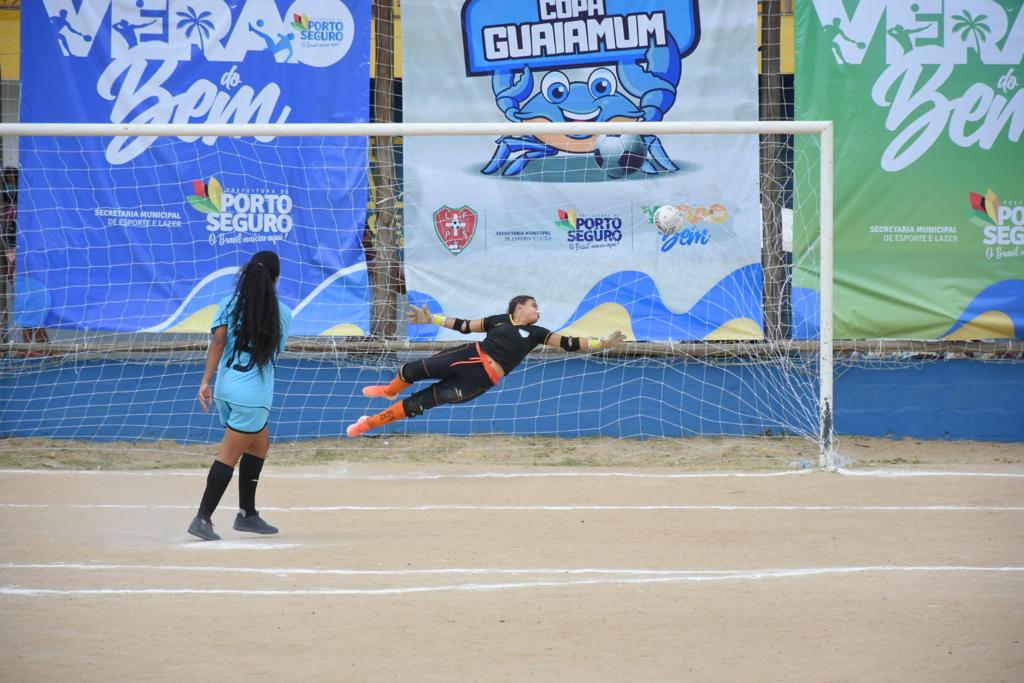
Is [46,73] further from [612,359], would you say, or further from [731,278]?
[731,278]

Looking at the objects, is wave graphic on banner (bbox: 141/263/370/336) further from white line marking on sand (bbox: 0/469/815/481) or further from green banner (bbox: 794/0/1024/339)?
green banner (bbox: 794/0/1024/339)

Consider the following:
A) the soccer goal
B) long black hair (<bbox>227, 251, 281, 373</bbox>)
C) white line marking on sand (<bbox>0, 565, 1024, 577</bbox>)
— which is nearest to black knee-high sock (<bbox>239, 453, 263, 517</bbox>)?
long black hair (<bbox>227, 251, 281, 373</bbox>)

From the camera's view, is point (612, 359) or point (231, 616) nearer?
point (231, 616)

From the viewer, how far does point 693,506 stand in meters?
9.00

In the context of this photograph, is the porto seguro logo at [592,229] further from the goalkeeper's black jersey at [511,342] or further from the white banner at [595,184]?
the goalkeeper's black jersey at [511,342]

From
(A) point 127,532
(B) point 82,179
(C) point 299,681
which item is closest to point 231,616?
(C) point 299,681

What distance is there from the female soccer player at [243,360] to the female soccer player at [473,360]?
94.0 inches

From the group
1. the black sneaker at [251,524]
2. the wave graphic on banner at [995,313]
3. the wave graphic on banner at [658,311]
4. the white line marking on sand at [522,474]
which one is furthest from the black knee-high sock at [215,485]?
the wave graphic on banner at [995,313]

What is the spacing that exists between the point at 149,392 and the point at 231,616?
6.88 metres

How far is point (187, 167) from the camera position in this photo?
12.1 m

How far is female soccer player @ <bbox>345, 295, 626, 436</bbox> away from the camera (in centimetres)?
973

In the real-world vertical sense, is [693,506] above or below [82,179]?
below

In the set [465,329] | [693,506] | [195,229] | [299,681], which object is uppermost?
[195,229]

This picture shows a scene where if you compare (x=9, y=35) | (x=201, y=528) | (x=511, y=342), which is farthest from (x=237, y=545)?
(x=9, y=35)
